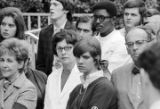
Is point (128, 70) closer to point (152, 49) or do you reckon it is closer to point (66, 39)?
point (66, 39)

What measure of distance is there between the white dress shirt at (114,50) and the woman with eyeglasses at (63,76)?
67 centimetres

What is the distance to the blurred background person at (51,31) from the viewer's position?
20.9 feet

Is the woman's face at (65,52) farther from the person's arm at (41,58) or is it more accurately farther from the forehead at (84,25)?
the person's arm at (41,58)

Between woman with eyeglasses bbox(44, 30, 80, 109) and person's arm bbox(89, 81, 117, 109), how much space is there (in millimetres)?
572

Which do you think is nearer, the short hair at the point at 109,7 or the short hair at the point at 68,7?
the short hair at the point at 109,7

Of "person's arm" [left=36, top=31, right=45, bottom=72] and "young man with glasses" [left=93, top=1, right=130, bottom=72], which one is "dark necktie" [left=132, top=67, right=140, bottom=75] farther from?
"person's arm" [left=36, top=31, right=45, bottom=72]

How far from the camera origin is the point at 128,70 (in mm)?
4348

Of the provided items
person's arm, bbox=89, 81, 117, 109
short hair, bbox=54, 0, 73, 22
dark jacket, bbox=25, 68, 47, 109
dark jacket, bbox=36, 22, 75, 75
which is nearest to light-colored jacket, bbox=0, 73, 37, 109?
dark jacket, bbox=25, 68, 47, 109

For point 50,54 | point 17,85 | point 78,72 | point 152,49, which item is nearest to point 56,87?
point 78,72

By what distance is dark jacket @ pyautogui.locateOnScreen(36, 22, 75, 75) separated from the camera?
6.34m

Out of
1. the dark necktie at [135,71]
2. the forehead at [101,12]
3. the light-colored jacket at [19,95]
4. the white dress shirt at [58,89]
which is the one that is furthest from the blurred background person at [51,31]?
the dark necktie at [135,71]

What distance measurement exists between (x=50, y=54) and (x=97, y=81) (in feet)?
6.81

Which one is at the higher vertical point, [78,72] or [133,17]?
[133,17]

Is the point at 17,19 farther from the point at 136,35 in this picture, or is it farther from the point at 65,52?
the point at 136,35
